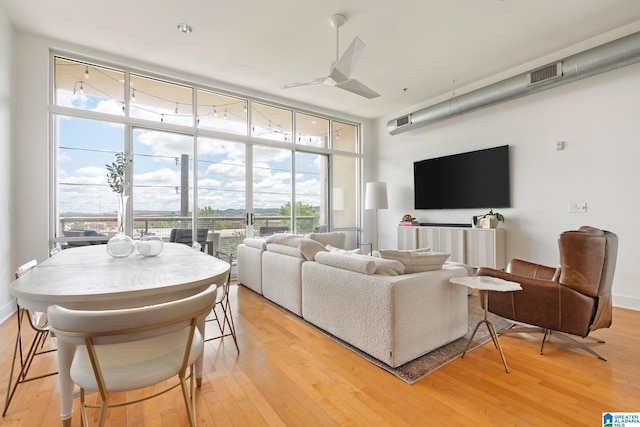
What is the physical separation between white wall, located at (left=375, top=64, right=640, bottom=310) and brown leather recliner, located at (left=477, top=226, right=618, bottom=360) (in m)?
1.60

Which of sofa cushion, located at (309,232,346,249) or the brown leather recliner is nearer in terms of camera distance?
the brown leather recliner

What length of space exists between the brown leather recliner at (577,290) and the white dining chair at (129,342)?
2.40 metres

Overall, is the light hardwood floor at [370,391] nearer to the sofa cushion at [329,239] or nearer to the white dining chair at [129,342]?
the white dining chair at [129,342]

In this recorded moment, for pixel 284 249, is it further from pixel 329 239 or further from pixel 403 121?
pixel 403 121

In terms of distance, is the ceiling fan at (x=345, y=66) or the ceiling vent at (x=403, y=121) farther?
the ceiling vent at (x=403, y=121)

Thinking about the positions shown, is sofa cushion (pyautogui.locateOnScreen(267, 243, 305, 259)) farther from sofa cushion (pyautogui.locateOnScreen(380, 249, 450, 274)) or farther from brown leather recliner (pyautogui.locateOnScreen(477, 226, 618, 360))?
brown leather recliner (pyautogui.locateOnScreen(477, 226, 618, 360))

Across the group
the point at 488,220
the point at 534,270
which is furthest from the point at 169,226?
the point at 488,220

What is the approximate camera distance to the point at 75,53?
375 centimetres

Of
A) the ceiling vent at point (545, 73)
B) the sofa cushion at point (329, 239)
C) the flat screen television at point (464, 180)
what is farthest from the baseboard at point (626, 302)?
the sofa cushion at point (329, 239)

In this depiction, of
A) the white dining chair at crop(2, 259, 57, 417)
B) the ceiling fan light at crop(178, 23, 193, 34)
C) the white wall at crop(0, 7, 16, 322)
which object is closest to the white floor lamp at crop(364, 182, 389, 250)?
the ceiling fan light at crop(178, 23, 193, 34)

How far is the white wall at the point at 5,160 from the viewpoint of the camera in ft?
9.91

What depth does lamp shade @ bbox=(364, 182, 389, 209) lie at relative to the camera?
18.8ft

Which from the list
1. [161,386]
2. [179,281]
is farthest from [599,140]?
[161,386]

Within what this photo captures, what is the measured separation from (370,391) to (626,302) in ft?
11.6
